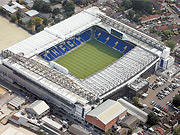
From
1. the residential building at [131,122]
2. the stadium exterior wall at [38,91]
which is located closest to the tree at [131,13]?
the stadium exterior wall at [38,91]

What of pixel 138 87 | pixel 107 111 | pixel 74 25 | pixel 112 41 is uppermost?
pixel 74 25

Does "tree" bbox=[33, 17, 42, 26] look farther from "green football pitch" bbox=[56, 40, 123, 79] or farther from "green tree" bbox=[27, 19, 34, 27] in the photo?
"green football pitch" bbox=[56, 40, 123, 79]

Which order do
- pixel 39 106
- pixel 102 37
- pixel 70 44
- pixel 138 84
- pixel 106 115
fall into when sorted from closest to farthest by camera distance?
pixel 106 115, pixel 39 106, pixel 138 84, pixel 70 44, pixel 102 37

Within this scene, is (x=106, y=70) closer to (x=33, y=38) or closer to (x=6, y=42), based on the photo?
(x=33, y=38)

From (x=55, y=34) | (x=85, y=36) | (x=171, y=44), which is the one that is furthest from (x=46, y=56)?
(x=171, y=44)

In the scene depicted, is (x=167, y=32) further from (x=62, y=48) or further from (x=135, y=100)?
(x=135, y=100)

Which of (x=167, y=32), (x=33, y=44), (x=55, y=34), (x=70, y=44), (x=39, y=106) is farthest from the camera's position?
(x=167, y=32)

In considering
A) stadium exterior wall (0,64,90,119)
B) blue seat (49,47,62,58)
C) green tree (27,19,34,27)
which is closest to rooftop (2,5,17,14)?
green tree (27,19,34,27)

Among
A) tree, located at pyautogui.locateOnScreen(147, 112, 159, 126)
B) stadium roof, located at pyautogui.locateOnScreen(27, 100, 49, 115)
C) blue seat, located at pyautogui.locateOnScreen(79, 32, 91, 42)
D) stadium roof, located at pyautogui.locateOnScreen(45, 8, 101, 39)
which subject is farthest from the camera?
blue seat, located at pyautogui.locateOnScreen(79, 32, 91, 42)
